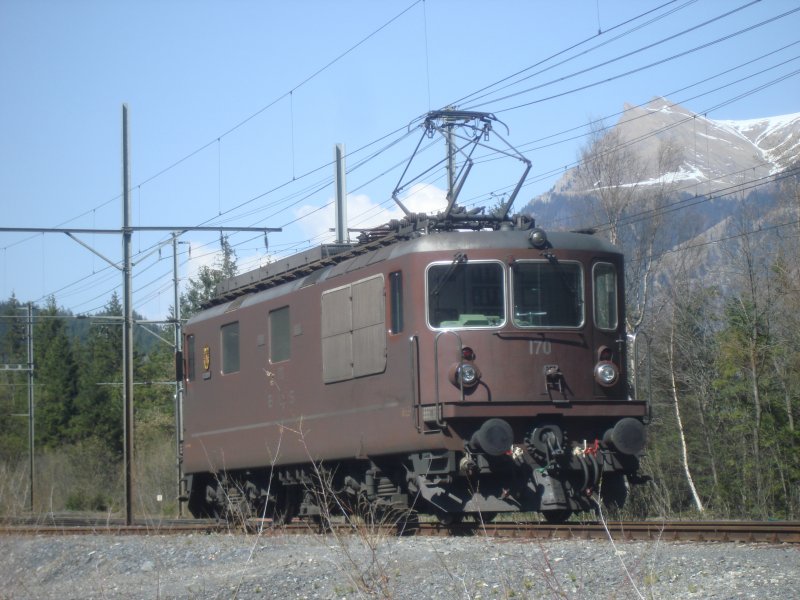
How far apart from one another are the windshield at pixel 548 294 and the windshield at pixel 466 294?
0.22 metres

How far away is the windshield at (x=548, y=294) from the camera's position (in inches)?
493

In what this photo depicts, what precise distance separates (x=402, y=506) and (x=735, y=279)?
2463 centimetres

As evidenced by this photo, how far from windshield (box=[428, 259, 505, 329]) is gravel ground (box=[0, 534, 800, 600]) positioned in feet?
7.74

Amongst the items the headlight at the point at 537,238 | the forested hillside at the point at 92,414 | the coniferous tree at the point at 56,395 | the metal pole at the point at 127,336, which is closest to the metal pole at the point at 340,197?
the metal pole at the point at 127,336

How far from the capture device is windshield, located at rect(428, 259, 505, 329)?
12.3 meters

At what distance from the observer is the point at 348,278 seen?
13.7 metres

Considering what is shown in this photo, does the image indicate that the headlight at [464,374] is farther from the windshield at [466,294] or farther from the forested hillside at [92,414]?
the forested hillside at [92,414]

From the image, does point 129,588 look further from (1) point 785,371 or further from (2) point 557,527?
(1) point 785,371

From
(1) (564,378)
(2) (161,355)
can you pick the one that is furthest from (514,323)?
(2) (161,355)

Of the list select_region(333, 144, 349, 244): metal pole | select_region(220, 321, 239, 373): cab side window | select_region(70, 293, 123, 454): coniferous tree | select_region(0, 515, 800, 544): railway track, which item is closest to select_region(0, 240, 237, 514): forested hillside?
select_region(70, 293, 123, 454): coniferous tree

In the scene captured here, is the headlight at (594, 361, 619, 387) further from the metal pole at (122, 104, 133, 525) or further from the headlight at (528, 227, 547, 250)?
the metal pole at (122, 104, 133, 525)

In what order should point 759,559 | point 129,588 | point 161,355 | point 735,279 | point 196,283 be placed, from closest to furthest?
point 759,559, point 129,588, point 735,279, point 196,283, point 161,355

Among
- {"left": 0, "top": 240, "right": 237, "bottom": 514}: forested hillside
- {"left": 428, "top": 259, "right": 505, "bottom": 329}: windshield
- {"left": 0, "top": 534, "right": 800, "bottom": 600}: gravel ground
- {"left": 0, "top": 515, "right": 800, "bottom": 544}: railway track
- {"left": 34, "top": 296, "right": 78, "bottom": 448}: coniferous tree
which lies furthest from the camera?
{"left": 34, "top": 296, "right": 78, "bottom": 448}: coniferous tree

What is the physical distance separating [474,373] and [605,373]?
5.13ft
